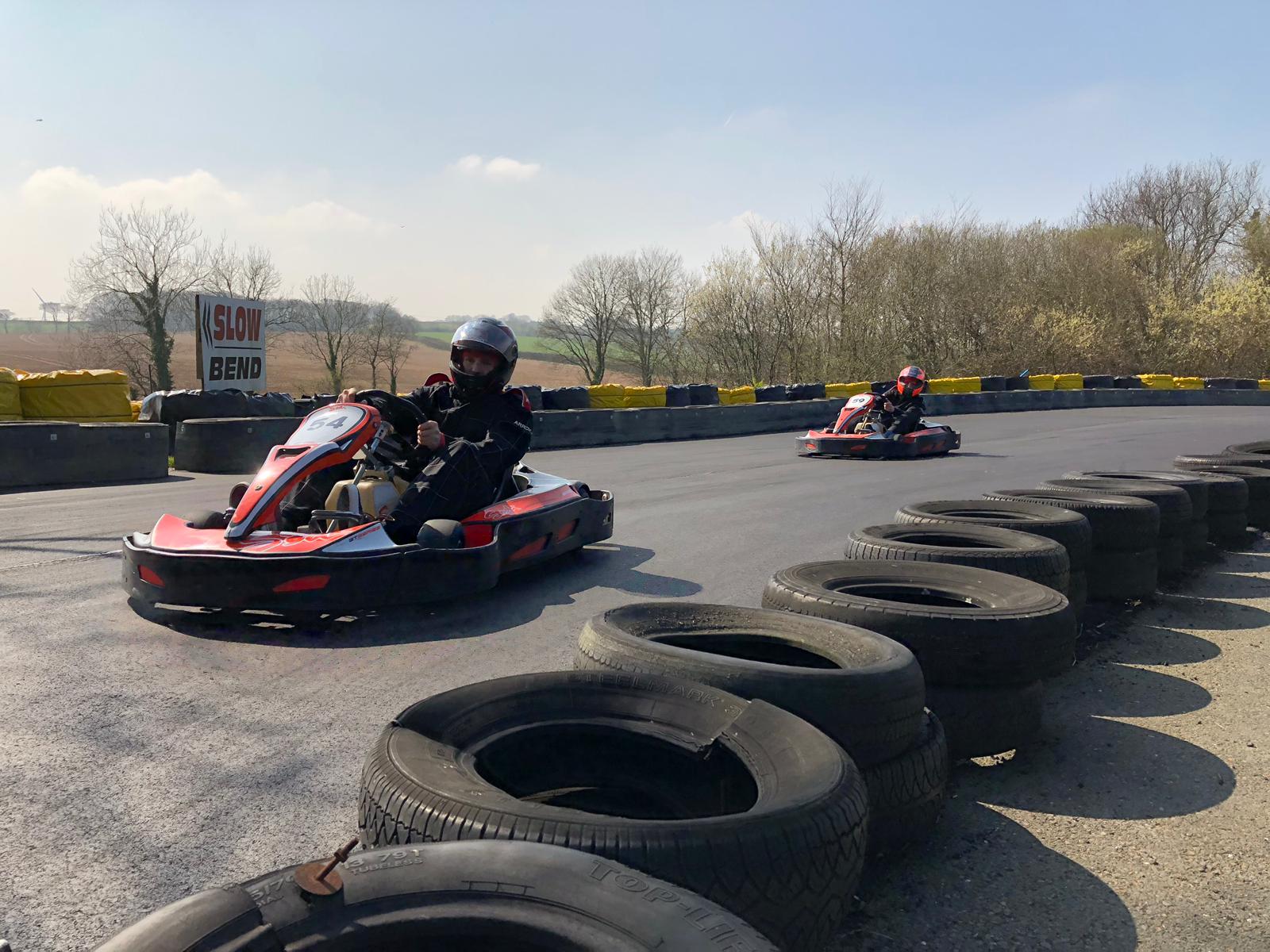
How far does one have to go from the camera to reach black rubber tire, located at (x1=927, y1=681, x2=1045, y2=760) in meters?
3.09

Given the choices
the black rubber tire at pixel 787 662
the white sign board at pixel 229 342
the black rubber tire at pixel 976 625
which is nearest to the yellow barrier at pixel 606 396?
the white sign board at pixel 229 342

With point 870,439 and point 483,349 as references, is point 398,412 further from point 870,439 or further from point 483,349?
point 870,439

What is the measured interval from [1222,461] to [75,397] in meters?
12.5

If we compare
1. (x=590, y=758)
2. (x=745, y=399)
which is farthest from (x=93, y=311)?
(x=590, y=758)

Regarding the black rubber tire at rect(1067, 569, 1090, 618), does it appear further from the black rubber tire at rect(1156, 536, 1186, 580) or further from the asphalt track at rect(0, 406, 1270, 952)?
the asphalt track at rect(0, 406, 1270, 952)

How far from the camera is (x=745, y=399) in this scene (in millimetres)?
21766

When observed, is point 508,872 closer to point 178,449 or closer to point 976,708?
point 976,708

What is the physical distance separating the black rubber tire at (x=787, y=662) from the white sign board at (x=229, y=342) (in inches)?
380

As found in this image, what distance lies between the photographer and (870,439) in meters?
13.3

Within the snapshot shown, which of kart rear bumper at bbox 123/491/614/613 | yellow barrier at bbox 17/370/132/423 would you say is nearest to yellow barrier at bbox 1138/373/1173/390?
yellow barrier at bbox 17/370/132/423

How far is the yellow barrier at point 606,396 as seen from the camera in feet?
59.7

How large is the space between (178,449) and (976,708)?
10.9 meters

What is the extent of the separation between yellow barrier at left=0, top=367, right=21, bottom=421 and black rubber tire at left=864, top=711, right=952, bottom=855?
39.6ft

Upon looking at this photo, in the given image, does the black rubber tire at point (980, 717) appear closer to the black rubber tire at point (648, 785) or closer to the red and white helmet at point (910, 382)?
the black rubber tire at point (648, 785)
